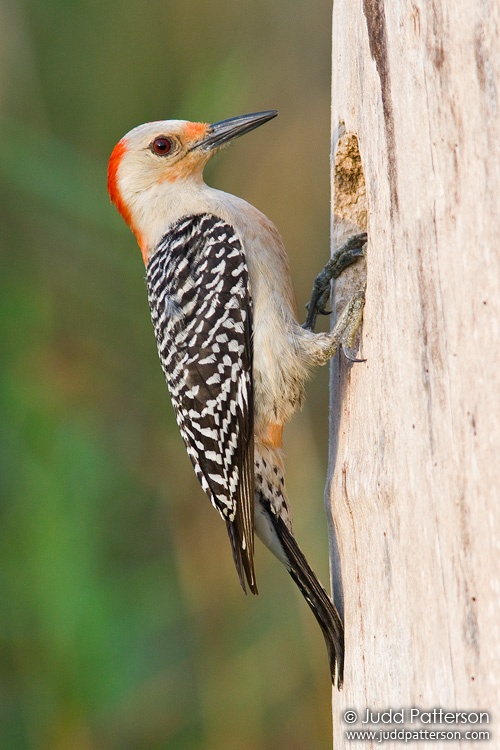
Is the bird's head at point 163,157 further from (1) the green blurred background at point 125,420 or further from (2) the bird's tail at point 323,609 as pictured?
(2) the bird's tail at point 323,609

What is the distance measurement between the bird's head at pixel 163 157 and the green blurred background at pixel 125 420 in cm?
50

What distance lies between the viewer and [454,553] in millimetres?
2027

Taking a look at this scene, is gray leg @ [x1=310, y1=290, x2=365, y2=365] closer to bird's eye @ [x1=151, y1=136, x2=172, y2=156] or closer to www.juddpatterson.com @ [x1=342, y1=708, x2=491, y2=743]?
www.juddpatterson.com @ [x1=342, y1=708, x2=491, y2=743]

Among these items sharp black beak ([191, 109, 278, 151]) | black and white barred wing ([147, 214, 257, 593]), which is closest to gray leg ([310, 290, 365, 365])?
black and white barred wing ([147, 214, 257, 593])

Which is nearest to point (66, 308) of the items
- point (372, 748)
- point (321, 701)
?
point (321, 701)

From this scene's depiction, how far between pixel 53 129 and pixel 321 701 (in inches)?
127

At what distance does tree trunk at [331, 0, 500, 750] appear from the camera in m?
1.99

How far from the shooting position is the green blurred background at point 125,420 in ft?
13.5

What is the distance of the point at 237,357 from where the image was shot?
10.3 ft

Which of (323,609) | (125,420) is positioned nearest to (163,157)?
(125,420)

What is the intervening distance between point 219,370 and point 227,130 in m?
1.12

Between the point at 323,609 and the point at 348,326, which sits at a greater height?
the point at 348,326

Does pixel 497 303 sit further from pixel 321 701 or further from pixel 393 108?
pixel 321 701

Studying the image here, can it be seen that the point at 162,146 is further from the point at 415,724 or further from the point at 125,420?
the point at 415,724
